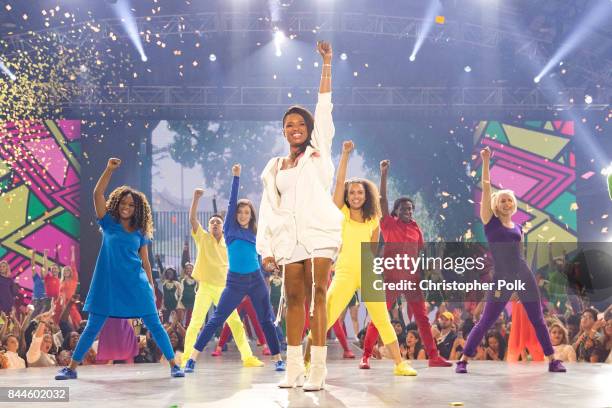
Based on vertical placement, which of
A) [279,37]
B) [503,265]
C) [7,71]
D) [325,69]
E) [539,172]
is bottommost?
[503,265]

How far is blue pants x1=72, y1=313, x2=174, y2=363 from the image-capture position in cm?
545

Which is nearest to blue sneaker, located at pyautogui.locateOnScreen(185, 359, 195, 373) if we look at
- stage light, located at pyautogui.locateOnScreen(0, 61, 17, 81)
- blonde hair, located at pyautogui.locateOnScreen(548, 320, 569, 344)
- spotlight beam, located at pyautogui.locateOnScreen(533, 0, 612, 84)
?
blonde hair, located at pyautogui.locateOnScreen(548, 320, 569, 344)

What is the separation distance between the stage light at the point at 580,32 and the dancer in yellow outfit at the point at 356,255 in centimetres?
861

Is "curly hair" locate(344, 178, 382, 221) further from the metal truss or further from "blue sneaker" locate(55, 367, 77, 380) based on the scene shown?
the metal truss

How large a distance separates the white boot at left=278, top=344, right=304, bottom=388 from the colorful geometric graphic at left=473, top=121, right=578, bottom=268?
10.2m

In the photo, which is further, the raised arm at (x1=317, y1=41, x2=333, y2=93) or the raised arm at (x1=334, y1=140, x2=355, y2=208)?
the raised arm at (x1=334, y1=140, x2=355, y2=208)

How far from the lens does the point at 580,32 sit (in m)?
12.7

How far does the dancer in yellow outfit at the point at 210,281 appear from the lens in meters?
6.71

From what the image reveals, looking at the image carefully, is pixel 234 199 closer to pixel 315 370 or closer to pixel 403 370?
pixel 403 370

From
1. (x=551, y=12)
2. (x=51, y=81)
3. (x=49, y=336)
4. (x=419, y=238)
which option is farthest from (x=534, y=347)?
(x=51, y=81)

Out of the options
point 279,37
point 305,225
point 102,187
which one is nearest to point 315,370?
point 305,225

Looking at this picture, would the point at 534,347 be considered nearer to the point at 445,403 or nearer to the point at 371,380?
the point at 371,380

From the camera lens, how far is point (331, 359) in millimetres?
7738

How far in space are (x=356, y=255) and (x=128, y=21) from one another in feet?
30.7
